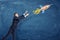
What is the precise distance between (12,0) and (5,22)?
22 centimetres

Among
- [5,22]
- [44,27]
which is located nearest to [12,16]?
[5,22]

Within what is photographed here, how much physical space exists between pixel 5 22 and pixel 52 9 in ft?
1.50

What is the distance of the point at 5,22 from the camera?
11.7 feet

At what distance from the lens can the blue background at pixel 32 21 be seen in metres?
3.57

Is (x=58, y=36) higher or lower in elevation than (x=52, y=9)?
lower

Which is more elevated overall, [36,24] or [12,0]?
[12,0]

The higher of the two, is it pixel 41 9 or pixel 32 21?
pixel 41 9

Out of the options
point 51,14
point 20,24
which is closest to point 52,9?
point 51,14

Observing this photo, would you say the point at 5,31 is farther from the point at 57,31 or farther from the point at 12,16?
the point at 57,31

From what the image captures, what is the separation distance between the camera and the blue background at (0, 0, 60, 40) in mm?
3568

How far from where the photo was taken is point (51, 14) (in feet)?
11.7

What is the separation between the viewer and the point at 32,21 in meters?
3.57

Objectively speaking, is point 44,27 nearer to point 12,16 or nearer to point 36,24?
point 36,24

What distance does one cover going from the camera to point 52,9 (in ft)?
11.7
